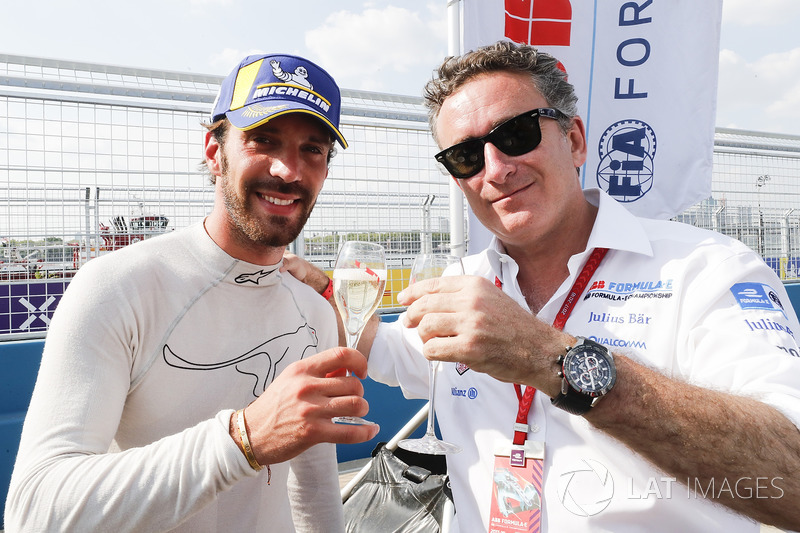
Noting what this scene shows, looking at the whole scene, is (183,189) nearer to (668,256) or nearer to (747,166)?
(668,256)

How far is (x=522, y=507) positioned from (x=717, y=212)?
5650 millimetres

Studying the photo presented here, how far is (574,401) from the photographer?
1.21 metres

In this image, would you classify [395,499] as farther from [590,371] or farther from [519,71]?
[519,71]

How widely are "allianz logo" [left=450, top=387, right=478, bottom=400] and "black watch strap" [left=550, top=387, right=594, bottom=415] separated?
0.72 metres

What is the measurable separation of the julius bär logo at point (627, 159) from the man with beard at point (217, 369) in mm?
2106

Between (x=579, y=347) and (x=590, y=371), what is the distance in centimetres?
6

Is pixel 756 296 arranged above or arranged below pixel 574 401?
above

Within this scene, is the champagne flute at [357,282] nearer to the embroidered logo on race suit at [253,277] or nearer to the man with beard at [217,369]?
the man with beard at [217,369]

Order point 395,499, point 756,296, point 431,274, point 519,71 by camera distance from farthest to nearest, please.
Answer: point 395,499
point 519,71
point 756,296
point 431,274

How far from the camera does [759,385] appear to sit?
135cm

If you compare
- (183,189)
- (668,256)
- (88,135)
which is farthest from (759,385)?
(88,135)

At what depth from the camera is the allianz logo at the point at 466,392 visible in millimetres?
1940

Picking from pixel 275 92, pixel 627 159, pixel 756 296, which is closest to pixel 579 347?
pixel 756 296

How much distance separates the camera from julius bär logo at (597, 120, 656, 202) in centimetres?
324
